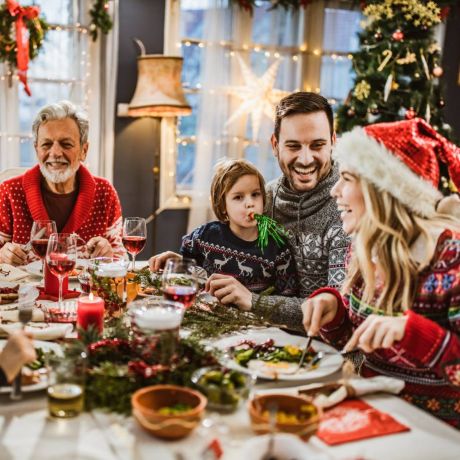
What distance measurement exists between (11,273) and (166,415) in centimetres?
133

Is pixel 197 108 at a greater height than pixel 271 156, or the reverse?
pixel 197 108

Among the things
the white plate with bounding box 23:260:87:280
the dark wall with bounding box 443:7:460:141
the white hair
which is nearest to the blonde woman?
the white plate with bounding box 23:260:87:280

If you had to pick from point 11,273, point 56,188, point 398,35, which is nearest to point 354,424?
point 11,273

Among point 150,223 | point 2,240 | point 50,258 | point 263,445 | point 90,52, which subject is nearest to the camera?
point 263,445

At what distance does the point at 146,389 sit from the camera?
114cm


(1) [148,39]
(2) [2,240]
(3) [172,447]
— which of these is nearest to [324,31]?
(1) [148,39]

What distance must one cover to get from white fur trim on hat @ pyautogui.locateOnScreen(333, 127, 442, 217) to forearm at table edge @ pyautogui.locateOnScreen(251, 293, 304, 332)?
1.86ft

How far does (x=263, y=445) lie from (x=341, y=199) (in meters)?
0.79

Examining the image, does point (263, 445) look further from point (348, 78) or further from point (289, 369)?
point (348, 78)

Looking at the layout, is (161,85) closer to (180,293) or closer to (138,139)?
(138,139)

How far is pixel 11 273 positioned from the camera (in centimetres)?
219

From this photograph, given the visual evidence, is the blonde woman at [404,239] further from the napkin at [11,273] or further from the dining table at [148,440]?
the napkin at [11,273]

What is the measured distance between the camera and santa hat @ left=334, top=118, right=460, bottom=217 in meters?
1.50

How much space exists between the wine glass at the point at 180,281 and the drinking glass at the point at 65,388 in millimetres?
441
